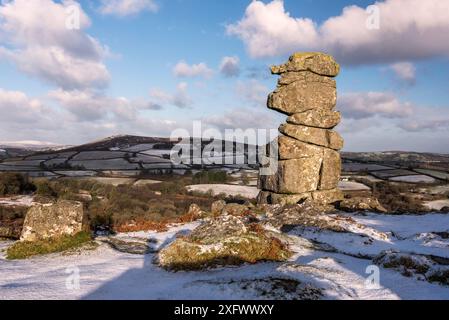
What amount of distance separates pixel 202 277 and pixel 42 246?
8.62 m

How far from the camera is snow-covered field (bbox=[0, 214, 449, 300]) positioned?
11.7 meters

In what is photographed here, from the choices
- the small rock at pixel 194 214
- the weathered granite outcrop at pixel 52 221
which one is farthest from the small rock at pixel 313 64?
the weathered granite outcrop at pixel 52 221

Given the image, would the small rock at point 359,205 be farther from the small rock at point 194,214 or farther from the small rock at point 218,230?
the small rock at point 218,230

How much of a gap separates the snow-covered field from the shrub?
0.72 metres

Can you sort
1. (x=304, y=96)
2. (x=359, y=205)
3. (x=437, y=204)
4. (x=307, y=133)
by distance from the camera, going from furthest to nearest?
1. (x=437, y=204)
2. (x=307, y=133)
3. (x=304, y=96)
4. (x=359, y=205)

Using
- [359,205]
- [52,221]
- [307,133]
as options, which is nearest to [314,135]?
[307,133]

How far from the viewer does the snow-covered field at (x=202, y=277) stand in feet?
38.3

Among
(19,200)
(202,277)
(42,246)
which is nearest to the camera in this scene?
(202,277)

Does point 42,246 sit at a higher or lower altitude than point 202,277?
lower

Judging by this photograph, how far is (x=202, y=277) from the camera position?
13492mm

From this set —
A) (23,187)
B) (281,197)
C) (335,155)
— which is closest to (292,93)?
(335,155)

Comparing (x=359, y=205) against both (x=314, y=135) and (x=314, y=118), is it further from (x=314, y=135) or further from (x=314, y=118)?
(x=314, y=118)
